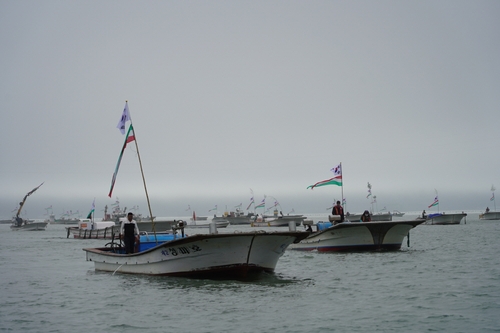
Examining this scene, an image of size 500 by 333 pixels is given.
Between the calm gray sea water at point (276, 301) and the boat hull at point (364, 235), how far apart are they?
16.4 ft

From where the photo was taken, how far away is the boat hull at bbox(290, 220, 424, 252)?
27.1 m

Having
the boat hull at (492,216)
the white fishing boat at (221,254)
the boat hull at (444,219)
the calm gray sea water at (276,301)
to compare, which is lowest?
the calm gray sea water at (276,301)

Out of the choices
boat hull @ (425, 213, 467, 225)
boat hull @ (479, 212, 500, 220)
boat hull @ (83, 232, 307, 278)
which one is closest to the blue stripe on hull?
boat hull @ (83, 232, 307, 278)

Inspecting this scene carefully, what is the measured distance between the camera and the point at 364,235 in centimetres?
2722

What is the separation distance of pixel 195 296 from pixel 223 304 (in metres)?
1.51

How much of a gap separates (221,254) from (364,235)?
12010 millimetres

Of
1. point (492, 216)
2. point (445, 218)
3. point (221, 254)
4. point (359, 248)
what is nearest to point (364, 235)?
point (359, 248)

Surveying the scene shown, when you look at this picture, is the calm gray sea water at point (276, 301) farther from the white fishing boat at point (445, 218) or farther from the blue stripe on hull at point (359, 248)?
the white fishing boat at point (445, 218)

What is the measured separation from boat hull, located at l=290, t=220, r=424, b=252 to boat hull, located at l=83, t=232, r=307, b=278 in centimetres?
968

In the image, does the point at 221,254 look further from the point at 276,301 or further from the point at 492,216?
the point at 492,216

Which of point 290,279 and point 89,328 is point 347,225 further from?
point 89,328

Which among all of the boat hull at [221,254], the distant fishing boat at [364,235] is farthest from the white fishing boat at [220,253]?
the distant fishing boat at [364,235]

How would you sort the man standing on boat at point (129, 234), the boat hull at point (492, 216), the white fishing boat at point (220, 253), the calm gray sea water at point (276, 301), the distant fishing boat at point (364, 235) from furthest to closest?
the boat hull at point (492, 216) < the distant fishing boat at point (364, 235) < the man standing on boat at point (129, 234) < the white fishing boat at point (220, 253) < the calm gray sea water at point (276, 301)

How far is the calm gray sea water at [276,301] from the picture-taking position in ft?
37.9
